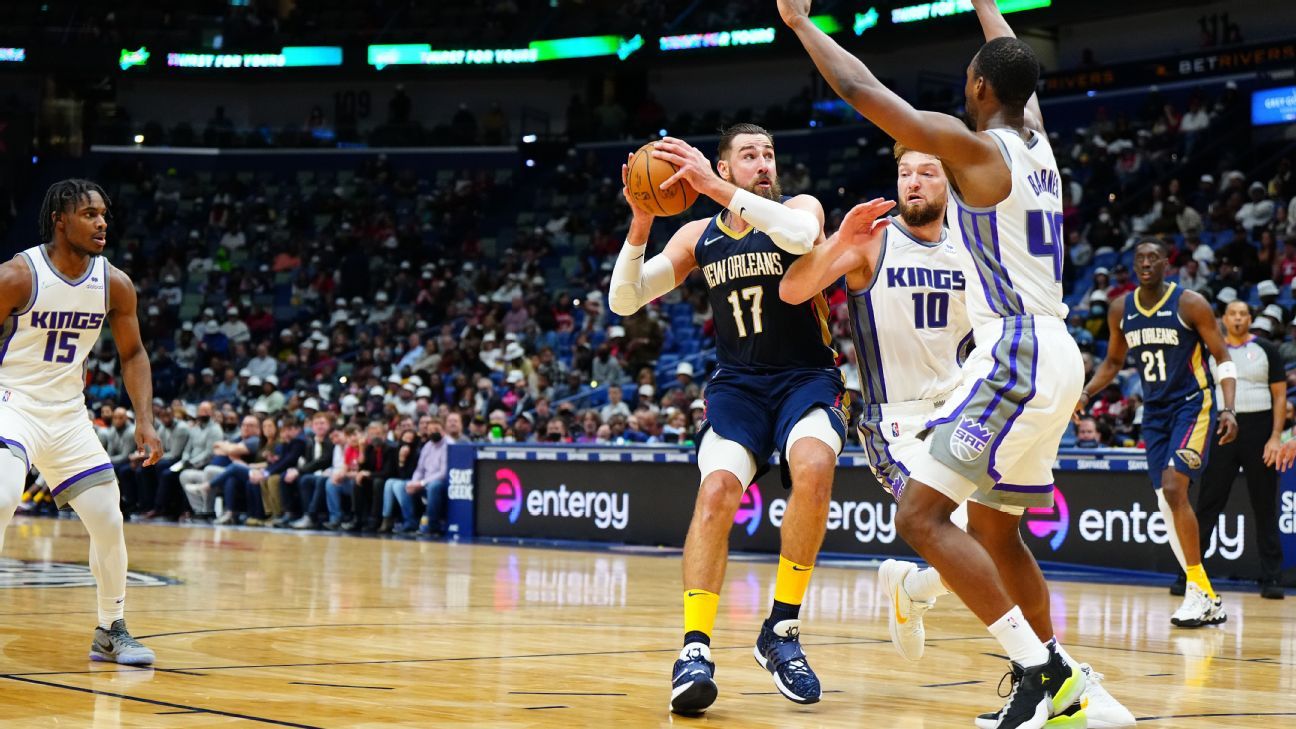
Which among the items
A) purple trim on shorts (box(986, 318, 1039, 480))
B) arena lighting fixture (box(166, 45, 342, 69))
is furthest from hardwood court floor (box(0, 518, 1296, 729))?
arena lighting fixture (box(166, 45, 342, 69))

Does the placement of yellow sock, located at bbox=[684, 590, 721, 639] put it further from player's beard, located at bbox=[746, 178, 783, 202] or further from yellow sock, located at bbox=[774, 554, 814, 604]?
player's beard, located at bbox=[746, 178, 783, 202]

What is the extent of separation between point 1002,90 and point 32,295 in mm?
4396

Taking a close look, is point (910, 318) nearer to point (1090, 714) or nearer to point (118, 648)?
point (1090, 714)

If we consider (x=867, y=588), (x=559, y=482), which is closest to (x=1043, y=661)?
(x=867, y=588)

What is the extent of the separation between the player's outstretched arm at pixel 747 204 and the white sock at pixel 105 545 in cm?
302

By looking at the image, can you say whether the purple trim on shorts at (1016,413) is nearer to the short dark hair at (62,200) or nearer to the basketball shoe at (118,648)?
the basketball shoe at (118,648)

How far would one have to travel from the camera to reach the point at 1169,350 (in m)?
9.88

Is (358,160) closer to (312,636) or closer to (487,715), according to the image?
(312,636)

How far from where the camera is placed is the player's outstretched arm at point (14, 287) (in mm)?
6582

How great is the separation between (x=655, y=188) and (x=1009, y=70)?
150 cm

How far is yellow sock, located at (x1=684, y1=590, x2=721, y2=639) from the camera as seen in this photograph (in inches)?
217

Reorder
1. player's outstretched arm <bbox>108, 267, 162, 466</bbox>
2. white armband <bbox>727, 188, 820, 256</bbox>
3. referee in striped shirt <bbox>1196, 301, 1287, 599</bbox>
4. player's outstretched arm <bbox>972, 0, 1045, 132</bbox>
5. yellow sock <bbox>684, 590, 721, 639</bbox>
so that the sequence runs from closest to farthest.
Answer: player's outstretched arm <bbox>972, 0, 1045, 132</bbox> < yellow sock <bbox>684, 590, 721, 639</bbox> < white armband <bbox>727, 188, 820, 256</bbox> < player's outstretched arm <bbox>108, 267, 162, 466</bbox> < referee in striped shirt <bbox>1196, 301, 1287, 599</bbox>

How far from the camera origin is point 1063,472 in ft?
43.9

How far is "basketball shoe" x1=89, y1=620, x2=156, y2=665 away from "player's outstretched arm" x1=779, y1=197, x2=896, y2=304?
3207mm
